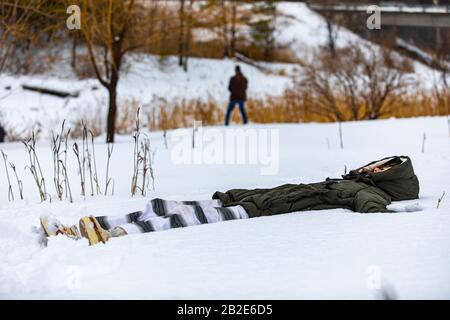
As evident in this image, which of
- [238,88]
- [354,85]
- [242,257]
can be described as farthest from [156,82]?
[242,257]

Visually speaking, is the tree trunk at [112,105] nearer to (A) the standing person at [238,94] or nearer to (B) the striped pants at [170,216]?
(A) the standing person at [238,94]

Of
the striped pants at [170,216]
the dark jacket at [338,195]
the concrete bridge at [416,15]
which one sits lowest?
the striped pants at [170,216]

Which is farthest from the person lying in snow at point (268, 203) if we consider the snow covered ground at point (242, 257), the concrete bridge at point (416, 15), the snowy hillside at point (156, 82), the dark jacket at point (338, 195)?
the concrete bridge at point (416, 15)

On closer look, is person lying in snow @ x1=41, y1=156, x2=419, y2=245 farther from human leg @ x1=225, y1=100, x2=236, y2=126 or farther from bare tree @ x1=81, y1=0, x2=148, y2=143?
human leg @ x1=225, y1=100, x2=236, y2=126

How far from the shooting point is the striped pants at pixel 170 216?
3.10 meters

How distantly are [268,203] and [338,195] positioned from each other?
454 mm

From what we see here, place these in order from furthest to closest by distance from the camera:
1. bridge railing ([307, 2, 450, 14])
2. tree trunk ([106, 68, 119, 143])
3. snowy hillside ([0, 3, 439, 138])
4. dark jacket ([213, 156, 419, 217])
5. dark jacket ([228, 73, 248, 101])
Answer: bridge railing ([307, 2, 450, 14]) → snowy hillside ([0, 3, 439, 138]) → dark jacket ([228, 73, 248, 101]) → tree trunk ([106, 68, 119, 143]) → dark jacket ([213, 156, 419, 217])

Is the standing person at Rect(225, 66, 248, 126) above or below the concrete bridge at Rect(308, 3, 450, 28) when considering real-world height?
below

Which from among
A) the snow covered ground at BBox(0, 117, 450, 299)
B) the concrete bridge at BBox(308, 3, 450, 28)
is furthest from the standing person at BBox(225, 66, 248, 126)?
the concrete bridge at BBox(308, 3, 450, 28)

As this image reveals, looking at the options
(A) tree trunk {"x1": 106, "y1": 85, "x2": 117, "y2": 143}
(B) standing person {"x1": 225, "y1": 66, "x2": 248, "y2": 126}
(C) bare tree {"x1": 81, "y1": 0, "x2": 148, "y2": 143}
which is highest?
(C) bare tree {"x1": 81, "y1": 0, "x2": 148, "y2": 143}

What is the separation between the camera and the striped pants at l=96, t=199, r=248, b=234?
310 cm

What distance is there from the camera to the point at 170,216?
3191 millimetres

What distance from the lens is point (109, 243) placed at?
2.78m
